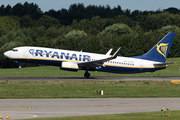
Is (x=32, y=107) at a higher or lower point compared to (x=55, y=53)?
lower

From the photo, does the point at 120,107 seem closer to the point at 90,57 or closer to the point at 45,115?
the point at 45,115

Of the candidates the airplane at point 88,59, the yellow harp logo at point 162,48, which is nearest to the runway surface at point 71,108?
the airplane at point 88,59

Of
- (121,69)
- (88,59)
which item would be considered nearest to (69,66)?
(88,59)

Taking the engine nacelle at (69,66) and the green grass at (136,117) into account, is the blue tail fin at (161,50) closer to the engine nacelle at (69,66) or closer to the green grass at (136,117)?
the engine nacelle at (69,66)

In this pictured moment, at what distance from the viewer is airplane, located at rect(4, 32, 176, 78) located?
49219 millimetres

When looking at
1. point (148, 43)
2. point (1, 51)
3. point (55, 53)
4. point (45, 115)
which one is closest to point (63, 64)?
point (55, 53)

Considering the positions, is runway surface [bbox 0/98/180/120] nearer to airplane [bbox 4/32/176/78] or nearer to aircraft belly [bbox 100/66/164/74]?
airplane [bbox 4/32/176/78]

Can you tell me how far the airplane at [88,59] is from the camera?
1938 inches

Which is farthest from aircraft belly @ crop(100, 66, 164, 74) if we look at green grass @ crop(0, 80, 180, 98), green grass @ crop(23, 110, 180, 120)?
green grass @ crop(23, 110, 180, 120)

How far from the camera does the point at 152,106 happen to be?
2388cm

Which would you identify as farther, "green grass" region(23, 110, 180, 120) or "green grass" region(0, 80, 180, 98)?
"green grass" region(0, 80, 180, 98)

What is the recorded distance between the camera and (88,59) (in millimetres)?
51344

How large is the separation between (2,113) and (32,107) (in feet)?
10.3

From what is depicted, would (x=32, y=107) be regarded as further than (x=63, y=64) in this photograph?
No
